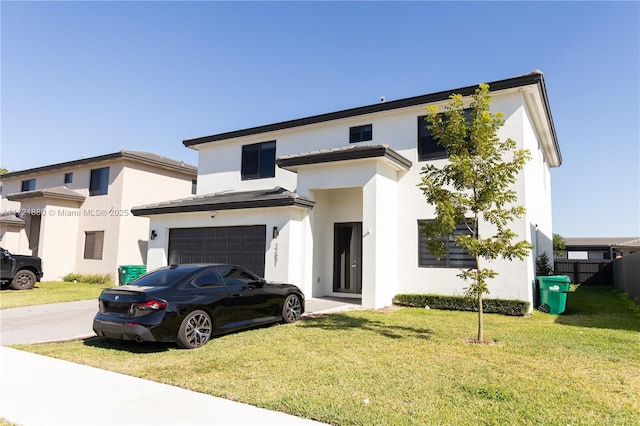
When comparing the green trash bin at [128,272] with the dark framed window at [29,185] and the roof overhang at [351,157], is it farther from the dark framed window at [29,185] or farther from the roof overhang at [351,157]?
the dark framed window at [29,185]

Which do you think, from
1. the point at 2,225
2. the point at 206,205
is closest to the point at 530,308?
the point at 206,205

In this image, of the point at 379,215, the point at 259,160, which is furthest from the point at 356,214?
the point at 259,160

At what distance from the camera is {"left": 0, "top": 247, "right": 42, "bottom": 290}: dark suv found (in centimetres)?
1616

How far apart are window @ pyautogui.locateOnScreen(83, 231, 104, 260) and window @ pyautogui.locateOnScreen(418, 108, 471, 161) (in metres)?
16.3

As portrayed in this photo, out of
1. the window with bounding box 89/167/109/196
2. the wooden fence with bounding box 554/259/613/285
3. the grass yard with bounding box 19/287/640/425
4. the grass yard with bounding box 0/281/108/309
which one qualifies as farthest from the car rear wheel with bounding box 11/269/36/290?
the wooden fence with bounding box 554/259/613/285

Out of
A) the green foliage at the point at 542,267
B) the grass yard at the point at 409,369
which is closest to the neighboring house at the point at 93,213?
the grass yard at the point at 409,369

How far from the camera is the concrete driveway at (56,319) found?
8141mm

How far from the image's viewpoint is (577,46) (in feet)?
39.4

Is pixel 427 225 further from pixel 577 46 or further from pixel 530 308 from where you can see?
pixel 577 46

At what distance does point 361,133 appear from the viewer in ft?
47.6

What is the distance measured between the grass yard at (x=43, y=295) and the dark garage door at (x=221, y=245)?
3327 millimetres

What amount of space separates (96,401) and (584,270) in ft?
83.2

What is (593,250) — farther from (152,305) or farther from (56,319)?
(56,319)

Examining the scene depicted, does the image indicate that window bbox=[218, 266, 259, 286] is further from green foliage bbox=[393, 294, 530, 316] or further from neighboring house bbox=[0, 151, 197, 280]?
neighboring house bbox=[0, 151, 197, 280]
